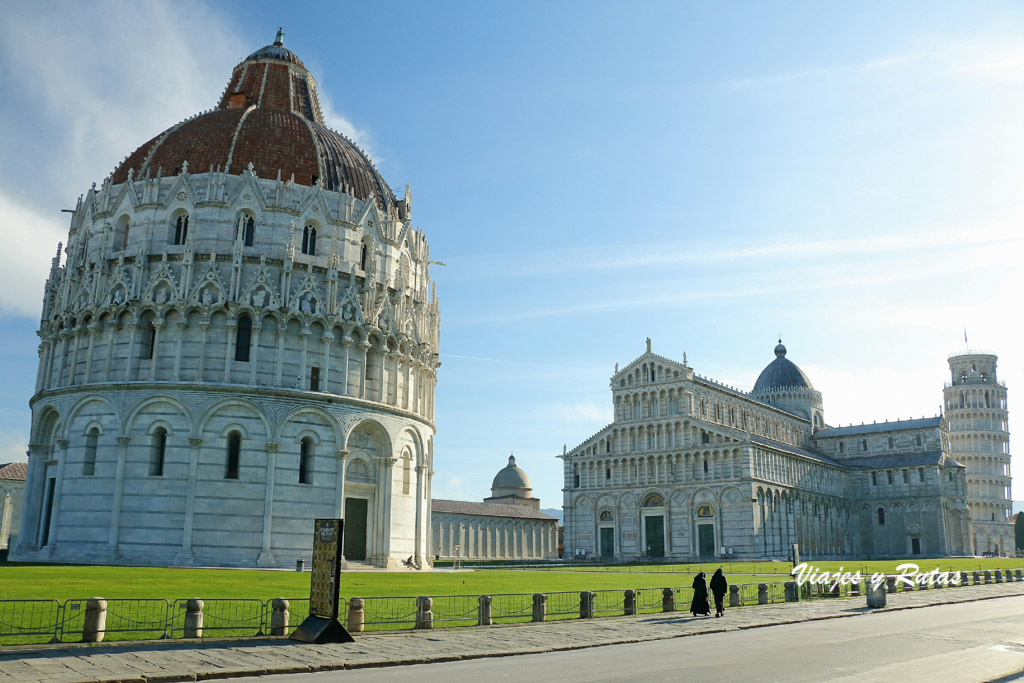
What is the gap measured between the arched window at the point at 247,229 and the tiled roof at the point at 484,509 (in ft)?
151

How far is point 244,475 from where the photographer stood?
4312 centimetres

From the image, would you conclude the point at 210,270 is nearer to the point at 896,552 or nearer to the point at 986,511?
the point at 896,552

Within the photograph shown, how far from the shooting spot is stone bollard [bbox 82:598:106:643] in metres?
17.0

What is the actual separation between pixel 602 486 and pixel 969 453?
67.8 m

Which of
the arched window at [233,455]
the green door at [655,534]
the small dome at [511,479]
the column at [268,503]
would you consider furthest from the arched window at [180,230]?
the small dome at [511,479]

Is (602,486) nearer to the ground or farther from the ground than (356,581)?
farther from the ground

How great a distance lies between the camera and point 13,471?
281 feet

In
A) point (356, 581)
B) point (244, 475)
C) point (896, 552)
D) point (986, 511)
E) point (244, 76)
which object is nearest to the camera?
point (356, 581)

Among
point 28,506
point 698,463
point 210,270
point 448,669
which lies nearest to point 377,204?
point 210,270

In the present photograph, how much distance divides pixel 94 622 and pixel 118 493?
1083 inches

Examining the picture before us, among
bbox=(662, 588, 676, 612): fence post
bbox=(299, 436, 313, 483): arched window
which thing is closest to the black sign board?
bbox=(662, 588, 676, 612): fence post

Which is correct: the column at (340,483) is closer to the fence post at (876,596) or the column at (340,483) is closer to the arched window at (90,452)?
the arched window at (90,452)

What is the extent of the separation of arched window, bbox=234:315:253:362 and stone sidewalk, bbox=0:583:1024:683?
27.5 m

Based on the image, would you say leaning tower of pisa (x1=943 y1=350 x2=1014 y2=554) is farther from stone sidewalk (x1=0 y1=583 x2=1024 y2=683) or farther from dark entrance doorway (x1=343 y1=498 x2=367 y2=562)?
stone sidewalk (x1=0 y1=583 x2=1024 y2=683)
